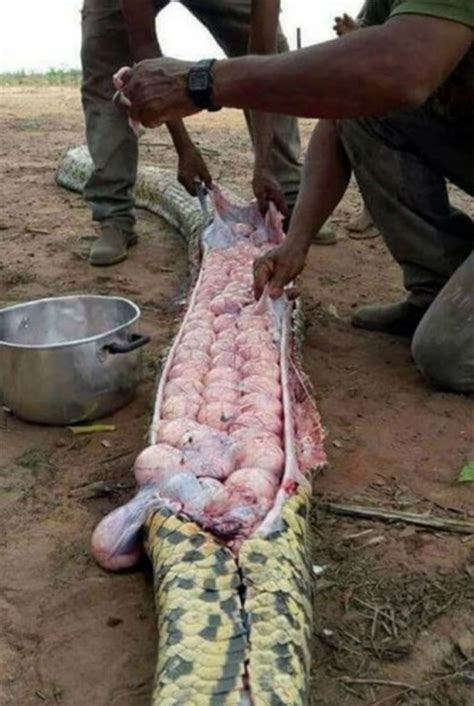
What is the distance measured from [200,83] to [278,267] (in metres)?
0.93

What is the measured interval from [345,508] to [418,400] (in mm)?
799

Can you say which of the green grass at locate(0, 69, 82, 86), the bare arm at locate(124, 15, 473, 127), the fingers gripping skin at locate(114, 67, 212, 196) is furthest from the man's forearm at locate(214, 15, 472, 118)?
the green grass at locate(0, 69, 82, 86)

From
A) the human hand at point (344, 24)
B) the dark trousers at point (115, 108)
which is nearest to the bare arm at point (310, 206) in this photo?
the human hand at point (344, 24)

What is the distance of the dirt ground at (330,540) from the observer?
6.61 ft

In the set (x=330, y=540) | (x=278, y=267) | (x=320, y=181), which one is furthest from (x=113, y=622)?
(x=320, y=181)

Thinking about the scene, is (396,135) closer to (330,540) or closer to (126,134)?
(330,540)

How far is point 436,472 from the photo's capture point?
2811 mm

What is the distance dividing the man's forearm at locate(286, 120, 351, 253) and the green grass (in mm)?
11410

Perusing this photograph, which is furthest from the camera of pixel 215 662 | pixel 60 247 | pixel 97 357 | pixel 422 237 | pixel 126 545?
pixel 60 247

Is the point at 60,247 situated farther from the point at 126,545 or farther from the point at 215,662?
the point at 215,662

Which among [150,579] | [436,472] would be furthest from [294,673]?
[436,472]

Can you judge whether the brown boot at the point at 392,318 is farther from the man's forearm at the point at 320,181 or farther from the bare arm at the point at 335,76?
the bare arm at the point at 335,76

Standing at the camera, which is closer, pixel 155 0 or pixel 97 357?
pixel 97 357

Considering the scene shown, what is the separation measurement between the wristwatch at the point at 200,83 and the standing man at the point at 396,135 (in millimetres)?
17
